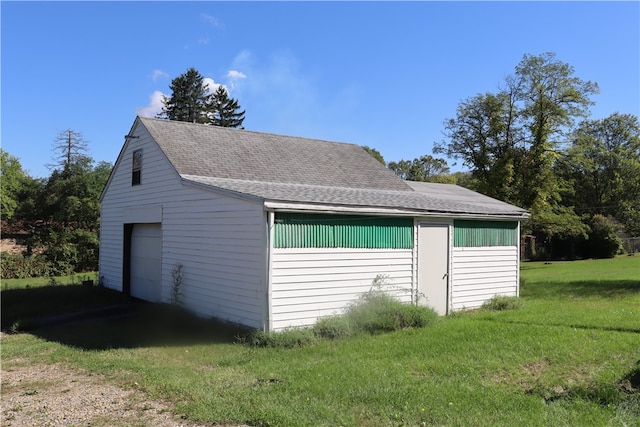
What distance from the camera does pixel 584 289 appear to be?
710 inches

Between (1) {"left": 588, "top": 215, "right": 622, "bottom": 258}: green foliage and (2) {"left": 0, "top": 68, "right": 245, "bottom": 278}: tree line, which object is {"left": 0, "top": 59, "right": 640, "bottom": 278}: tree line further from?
(1) {"left": 588, "top": 215, "right": 622, "bottom": 258}: green foliage

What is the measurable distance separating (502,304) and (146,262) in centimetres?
1049

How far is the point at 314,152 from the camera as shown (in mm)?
17500

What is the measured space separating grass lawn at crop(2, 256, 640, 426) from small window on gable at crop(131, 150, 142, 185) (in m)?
5.11

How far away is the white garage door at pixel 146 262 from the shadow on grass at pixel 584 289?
1208cm

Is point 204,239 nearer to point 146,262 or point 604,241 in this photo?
point 146,262

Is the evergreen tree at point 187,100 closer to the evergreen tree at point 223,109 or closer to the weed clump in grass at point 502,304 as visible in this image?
the evergreen tree at point 223,109

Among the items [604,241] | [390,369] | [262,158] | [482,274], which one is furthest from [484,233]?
[604,241]

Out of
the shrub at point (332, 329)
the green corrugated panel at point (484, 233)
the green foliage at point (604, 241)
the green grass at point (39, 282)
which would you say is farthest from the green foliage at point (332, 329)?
the green foliage at point (604, 241)

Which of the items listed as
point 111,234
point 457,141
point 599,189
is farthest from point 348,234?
point 599,189

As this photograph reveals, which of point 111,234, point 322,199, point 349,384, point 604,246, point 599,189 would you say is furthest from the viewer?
point 599,189

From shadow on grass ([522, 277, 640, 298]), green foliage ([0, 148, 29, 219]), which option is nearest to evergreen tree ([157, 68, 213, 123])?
green foliage ([0, 148, 29, 219])

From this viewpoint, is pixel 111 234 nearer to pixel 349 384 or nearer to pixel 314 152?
pixel 314 152

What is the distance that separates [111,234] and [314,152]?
25.0 feet
